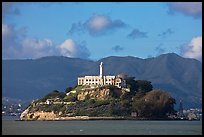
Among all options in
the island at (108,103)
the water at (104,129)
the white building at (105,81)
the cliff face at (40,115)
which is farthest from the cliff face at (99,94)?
the water at (104,129)

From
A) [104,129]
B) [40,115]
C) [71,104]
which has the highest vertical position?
[71,104]

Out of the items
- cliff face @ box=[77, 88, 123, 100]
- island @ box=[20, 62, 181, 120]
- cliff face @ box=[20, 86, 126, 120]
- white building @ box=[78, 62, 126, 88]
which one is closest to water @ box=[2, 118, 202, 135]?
island @ box=[20, 62, 181, 120]

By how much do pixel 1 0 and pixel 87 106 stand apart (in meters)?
105

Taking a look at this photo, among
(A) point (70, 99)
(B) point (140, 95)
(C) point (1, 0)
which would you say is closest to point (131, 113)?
(B) point (140, 95)

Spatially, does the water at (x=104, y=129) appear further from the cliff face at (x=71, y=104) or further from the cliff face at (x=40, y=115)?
the cliff face at (x=40, y=115)

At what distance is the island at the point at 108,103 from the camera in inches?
4683

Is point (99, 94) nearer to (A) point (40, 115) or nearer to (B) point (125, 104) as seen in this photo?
(B) point (125, 104)

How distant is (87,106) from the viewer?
122938mm

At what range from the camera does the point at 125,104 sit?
394ft

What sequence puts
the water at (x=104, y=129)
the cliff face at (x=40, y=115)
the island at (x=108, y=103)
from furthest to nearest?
1. the cliff face at (x=40, y=115)
2. the island at (x=108, y=103)
3. the water at (x=104, y=129)

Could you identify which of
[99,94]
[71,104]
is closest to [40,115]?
[71,104]

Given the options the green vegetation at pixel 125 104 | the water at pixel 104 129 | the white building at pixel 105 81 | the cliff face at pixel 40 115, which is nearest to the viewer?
the water at pixel 104 129

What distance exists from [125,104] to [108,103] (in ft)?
12.4

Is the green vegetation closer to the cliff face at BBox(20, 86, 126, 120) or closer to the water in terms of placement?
the cliff face at BBox(20, 86, 126, 120)
